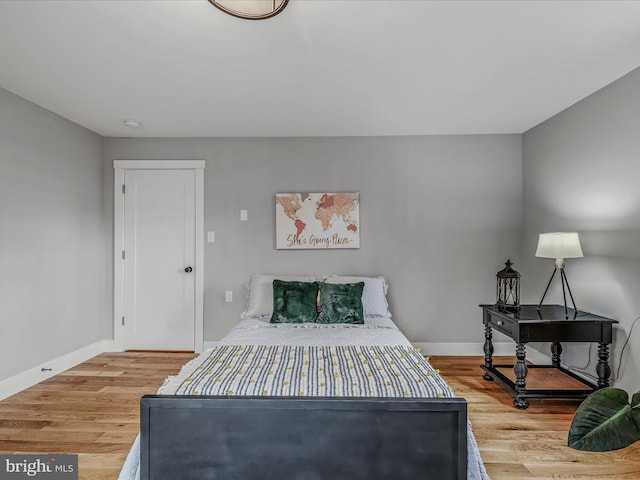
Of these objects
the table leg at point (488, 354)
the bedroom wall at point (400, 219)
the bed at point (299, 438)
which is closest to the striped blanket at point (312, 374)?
the bed at point (299, 438)

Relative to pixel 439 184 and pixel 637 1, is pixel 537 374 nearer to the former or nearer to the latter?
pixel 439 184

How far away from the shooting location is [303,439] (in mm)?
1509

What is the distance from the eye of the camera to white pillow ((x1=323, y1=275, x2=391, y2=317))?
11.2 feet

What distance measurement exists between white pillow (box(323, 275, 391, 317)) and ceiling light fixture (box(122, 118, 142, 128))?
7.75ft

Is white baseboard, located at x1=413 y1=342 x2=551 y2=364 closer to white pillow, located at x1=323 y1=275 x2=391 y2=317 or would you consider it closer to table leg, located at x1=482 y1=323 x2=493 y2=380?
table leg, located at x1=482 y1=323 x2=493 y2=380

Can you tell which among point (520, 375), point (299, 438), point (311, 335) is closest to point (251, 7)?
point (299, 438)

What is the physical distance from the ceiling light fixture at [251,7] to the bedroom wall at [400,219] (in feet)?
7.10

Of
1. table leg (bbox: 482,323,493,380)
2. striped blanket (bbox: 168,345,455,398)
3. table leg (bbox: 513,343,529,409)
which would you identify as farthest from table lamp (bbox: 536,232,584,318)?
striped blanket (bbox: 168,345,455,398)

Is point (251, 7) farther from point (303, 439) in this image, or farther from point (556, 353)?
point (556, 353)

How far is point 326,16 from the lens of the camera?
184cm

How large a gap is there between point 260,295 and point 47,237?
77.0 inches

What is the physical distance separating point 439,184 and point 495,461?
8.59 feet

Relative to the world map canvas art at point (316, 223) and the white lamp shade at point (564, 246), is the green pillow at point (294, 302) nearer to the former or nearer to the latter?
the world map canvas art at point (316, 223)

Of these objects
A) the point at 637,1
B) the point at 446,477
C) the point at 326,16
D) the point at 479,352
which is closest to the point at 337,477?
the point at 446,477
